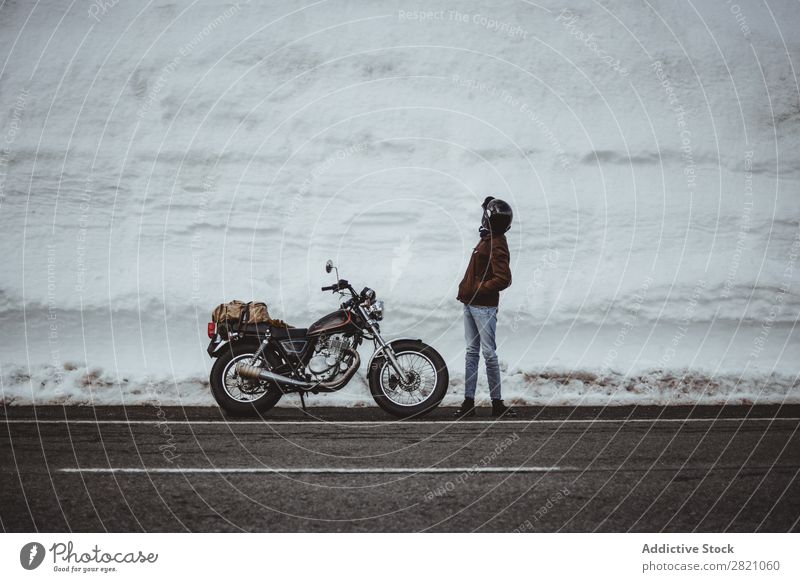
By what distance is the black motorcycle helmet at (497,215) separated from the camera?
7688 millimetres

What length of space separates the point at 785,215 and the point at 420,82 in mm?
6188

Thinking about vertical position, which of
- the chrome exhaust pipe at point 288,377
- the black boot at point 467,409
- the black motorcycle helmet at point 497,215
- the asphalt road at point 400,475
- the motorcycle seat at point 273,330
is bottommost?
the black boot at point 467,409

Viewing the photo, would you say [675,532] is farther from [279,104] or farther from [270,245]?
[279,104]

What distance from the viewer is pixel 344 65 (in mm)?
12875

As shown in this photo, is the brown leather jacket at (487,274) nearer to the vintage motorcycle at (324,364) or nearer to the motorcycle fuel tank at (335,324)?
A: the vintage motorcycle at (324,364)

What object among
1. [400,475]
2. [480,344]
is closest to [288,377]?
[480,344]

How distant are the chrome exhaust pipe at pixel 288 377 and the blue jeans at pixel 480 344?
1162 mm

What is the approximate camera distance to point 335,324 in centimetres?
795

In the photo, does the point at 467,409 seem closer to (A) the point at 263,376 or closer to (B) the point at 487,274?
(B) the point at 487,274

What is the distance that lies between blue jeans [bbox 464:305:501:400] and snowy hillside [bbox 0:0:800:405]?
8.83 ft

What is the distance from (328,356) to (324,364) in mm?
95

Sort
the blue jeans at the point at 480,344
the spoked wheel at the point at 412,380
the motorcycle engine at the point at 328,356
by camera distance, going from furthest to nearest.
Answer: the motorcycle engine at the point at 328,356 → the blue jeans at the point at 480,344 → the spoked wheel at the point at 412,380

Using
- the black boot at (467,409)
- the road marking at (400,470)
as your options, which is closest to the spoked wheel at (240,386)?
the black boot at (467,409)

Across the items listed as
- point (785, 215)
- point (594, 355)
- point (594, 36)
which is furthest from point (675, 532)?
point (594, 36)
